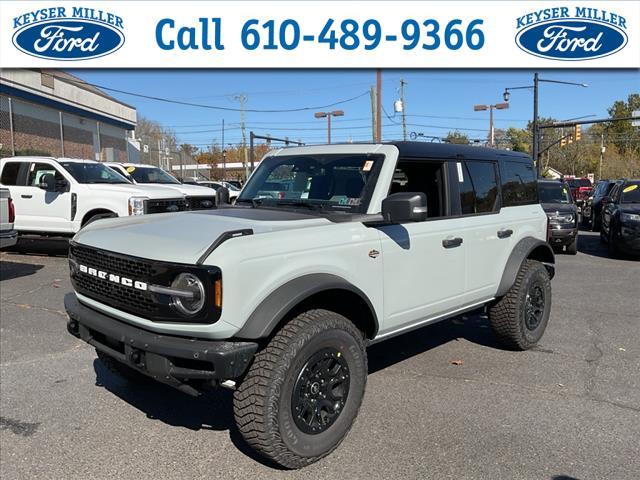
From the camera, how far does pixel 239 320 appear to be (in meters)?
2.82

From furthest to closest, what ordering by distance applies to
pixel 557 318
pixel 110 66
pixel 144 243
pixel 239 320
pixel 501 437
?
1. pixel 110 66
2. pixel 557 318
3. pixel 501 437
4. pixel 144 243
5. pixel 239 320

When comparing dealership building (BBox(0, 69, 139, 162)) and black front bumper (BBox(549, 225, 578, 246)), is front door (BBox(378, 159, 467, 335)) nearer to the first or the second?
black front bumper (BBox(549, 225, 578, 246))

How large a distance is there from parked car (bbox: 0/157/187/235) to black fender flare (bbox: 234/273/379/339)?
22.6 feet

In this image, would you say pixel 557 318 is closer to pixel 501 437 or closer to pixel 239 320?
pixel 501 437

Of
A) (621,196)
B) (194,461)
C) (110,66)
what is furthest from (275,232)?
(110,66)

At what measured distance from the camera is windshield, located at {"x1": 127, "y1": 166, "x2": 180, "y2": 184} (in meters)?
13.4

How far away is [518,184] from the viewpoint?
5418 millimetres

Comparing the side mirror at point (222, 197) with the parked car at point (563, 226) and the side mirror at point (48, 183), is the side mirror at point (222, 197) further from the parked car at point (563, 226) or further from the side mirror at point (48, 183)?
the parked car at point (563, 226)

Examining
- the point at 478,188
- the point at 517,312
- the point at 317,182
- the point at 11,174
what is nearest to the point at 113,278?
the point at 317,182

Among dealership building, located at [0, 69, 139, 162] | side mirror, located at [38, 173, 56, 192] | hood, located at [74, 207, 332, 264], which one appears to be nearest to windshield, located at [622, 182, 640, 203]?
hood, located at [74, 207, 332, 264]

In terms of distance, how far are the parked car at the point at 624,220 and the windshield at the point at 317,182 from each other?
9613mm

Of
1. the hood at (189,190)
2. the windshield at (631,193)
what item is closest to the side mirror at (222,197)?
the hood at (189,190)

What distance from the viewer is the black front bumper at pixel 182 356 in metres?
2.73

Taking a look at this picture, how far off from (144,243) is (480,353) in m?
3.52
